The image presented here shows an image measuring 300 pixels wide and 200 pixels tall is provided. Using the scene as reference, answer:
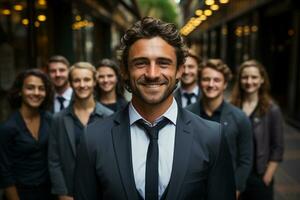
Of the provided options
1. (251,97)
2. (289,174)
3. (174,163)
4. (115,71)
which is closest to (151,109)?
(174,163)

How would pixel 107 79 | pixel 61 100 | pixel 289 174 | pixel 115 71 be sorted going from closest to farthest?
pixel 107 79 < pixel 115 71 < pixel 61 100 < pixel 289 174

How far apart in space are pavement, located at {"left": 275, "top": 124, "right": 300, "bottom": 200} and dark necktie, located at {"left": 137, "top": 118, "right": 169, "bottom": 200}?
4.74 m

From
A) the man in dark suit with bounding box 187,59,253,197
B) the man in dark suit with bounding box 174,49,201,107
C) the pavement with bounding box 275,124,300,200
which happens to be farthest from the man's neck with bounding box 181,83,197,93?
the pavement with bounding box 275,124,300,200

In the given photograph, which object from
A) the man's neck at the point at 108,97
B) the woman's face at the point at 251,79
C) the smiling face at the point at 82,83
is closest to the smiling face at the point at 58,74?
the man's neck at the point at 108,97

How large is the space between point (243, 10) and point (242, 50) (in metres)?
2.77

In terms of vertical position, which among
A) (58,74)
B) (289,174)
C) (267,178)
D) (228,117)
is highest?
(58,74)

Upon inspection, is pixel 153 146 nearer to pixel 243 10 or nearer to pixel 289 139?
pixel 289 139

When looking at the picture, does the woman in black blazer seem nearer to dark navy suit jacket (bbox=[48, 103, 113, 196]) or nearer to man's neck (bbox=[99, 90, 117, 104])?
dark navy suit jacket (bbox=[48, 103, 113, 196])

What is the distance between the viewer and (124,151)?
2.16m

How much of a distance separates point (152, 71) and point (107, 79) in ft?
10.2

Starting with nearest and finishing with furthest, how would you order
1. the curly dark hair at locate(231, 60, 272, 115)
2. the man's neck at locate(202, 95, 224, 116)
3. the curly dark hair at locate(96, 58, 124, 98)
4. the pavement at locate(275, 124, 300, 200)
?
the man's neck at locate(202, 95, 224, 116) → the curly dark hair at locate(231, 60, 272, 115) → the curly dark hair at locate(96, 58, 124, 98) → the pavement at locate(275, 124, 300, 200)

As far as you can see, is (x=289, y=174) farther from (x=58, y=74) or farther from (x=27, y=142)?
(x=27, y=142)

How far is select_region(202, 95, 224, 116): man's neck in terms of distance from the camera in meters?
4.07

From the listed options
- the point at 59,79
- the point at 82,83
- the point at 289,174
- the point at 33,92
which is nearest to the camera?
the point at 33,92
